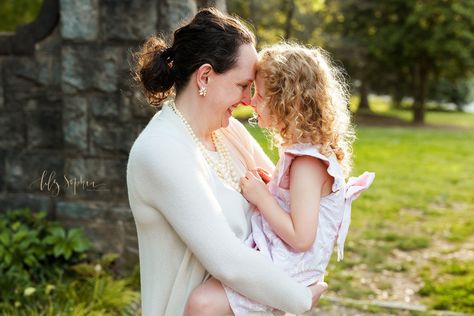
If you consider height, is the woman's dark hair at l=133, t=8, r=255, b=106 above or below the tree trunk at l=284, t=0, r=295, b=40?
above

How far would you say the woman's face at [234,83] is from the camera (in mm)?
2031

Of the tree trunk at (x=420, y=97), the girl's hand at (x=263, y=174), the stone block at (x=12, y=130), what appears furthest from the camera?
the tree trunk at (x=420, y=97)

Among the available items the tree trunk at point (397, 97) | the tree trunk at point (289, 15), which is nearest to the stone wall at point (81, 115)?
the tree trunk at point (289, 15)

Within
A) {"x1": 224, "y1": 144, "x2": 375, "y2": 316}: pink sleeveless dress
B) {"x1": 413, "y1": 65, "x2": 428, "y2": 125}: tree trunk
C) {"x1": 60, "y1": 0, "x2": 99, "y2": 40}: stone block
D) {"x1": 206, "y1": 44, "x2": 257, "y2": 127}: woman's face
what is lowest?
{"x1": 413, "y1": 65, "x2": 428, "y2": 125}: tree trunk

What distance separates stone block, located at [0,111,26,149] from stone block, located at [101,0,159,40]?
33.3 inches

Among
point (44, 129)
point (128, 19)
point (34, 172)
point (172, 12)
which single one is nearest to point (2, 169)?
point (34, 172)

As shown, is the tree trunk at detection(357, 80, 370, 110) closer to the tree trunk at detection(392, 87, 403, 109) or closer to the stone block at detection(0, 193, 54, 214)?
the tree trunk at detection(392, 87, 403, 109)

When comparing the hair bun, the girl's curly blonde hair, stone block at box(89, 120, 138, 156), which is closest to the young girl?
the girl's curly blonde hair

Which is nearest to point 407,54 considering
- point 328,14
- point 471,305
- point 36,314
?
point 328,14

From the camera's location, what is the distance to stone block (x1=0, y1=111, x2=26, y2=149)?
4.36 metres

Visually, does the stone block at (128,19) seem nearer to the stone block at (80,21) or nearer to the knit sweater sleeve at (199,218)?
the stone block at (80,21)

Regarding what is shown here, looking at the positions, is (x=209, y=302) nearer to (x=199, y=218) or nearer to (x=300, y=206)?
(x=199, y=218)

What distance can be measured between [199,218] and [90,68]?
8.50 ft

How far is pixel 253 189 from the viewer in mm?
2086
